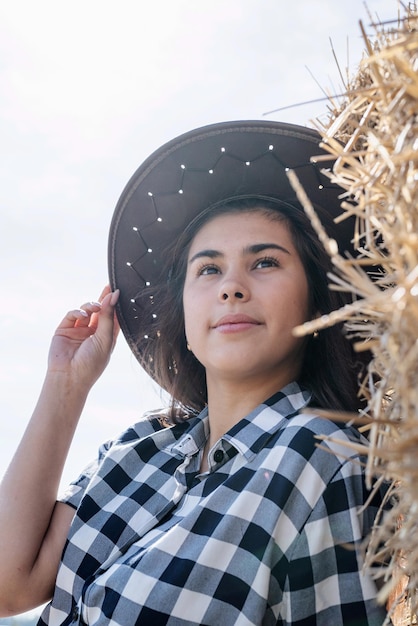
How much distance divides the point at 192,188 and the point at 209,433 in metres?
0.71

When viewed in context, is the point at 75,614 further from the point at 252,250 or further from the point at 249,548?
the point at 252,250

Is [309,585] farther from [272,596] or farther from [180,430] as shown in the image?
[180,430]

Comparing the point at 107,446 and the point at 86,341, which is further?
the point at 86,341

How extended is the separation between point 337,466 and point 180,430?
2.49ft

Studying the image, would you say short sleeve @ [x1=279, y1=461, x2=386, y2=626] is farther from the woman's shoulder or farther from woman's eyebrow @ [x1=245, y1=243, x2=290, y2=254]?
woman's eyebrow @ [x1=245, y1=243, x2=290, y2=254]

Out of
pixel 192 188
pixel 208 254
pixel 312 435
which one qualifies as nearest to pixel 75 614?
pixel 312 435

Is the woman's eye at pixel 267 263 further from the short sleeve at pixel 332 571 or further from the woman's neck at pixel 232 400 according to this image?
the short sleeve at pixel 332 571

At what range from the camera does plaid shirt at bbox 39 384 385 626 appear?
4.86 feet

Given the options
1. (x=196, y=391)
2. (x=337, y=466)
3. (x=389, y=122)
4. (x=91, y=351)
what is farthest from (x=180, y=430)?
(x=389, y=122)

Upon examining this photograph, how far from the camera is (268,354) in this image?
6.33 ft

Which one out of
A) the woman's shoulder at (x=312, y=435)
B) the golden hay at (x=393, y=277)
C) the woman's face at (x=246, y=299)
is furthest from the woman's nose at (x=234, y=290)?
the golden hay at (x=393, y=277)

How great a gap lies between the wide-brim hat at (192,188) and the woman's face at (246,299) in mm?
109

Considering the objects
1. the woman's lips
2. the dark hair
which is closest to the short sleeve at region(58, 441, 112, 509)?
the dark hair

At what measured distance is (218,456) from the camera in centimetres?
191
